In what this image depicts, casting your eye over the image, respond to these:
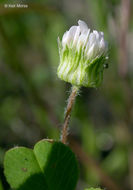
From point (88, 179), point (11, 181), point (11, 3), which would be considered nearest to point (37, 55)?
point (11, 3)

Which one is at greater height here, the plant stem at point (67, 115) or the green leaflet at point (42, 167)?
the plant stem at point (67, 115)

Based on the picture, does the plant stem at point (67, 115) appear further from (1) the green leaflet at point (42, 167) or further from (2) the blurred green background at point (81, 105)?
(2) the blurred green background at point (81, 105)

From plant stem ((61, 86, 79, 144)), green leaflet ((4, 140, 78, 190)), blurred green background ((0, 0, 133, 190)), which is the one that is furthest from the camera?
blurred green background ((0, 0, 133, 190))

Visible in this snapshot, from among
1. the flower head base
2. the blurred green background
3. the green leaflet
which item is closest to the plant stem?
the flower head base

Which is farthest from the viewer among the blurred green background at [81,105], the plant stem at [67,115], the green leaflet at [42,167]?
the blurred green background at [81,105]

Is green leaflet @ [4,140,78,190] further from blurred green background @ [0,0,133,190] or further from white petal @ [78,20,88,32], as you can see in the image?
blurred green background @ [0,0,133,190]

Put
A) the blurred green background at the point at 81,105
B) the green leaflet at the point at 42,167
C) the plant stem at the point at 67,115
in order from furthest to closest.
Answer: the blurred green background at the point at 81,105 < the plant stem at the point at 67,115 < the green leaflet at the point at 42,167

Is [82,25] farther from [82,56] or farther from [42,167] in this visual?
[42,167]

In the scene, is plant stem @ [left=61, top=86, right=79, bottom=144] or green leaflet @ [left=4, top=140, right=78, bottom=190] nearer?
green leaflet @ [left=4, top=140, right=78, bottom=190]

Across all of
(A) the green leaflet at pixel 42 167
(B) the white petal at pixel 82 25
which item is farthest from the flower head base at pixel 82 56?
(A) the green leaflet at pixel 42 167
